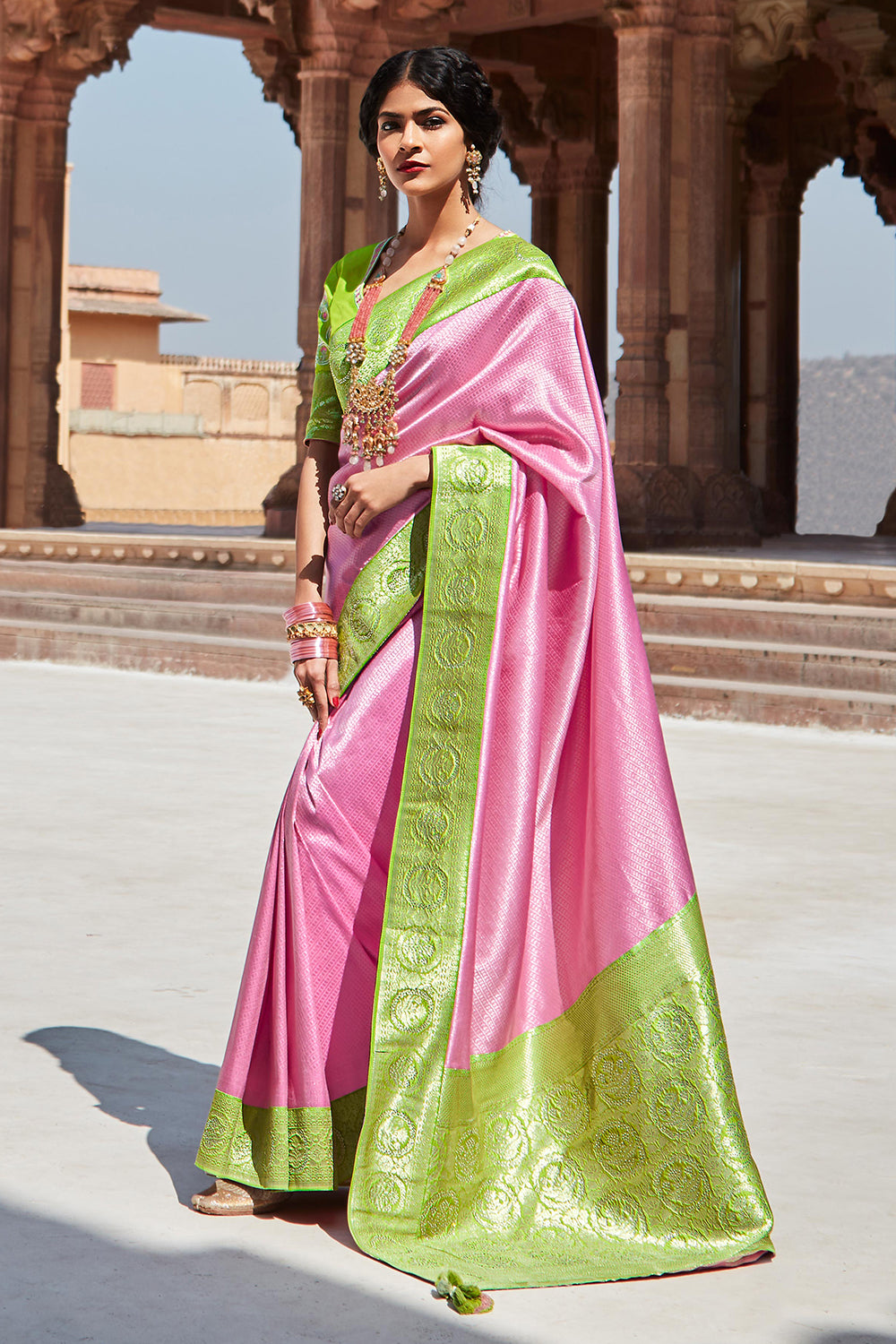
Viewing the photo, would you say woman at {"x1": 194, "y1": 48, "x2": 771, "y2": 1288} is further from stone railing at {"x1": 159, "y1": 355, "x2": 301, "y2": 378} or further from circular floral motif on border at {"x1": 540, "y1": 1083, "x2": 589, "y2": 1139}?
stone railing at {"x1": 159, "y1": 355, "x2": 301, "y2": 378}

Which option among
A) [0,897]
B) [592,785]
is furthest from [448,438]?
[0,897]

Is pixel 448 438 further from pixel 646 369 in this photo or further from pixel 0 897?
pixel 646 369

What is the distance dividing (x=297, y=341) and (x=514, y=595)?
1039 centimetres

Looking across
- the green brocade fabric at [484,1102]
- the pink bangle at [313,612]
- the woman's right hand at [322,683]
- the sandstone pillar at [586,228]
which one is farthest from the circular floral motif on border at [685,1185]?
the sandstone pillar at [586,228]

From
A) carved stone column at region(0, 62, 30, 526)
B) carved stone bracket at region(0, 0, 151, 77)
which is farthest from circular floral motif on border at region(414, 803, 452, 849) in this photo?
carved stone column at region(0, 62, 30, 526)

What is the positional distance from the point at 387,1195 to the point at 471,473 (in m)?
0.89

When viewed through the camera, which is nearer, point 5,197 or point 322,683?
point 322,683

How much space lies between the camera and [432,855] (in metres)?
2.41

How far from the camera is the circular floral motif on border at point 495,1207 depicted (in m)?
2.30

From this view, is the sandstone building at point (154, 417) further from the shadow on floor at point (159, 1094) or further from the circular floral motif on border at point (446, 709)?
the circular floral motif on border at point (446, 709)

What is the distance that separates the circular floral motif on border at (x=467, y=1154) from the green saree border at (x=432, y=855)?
0.04 m

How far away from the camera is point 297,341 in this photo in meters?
12.6

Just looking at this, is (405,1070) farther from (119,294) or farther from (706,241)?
(119,294)

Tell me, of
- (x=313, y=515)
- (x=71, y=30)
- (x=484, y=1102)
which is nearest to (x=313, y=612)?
(x=313, y=515)
